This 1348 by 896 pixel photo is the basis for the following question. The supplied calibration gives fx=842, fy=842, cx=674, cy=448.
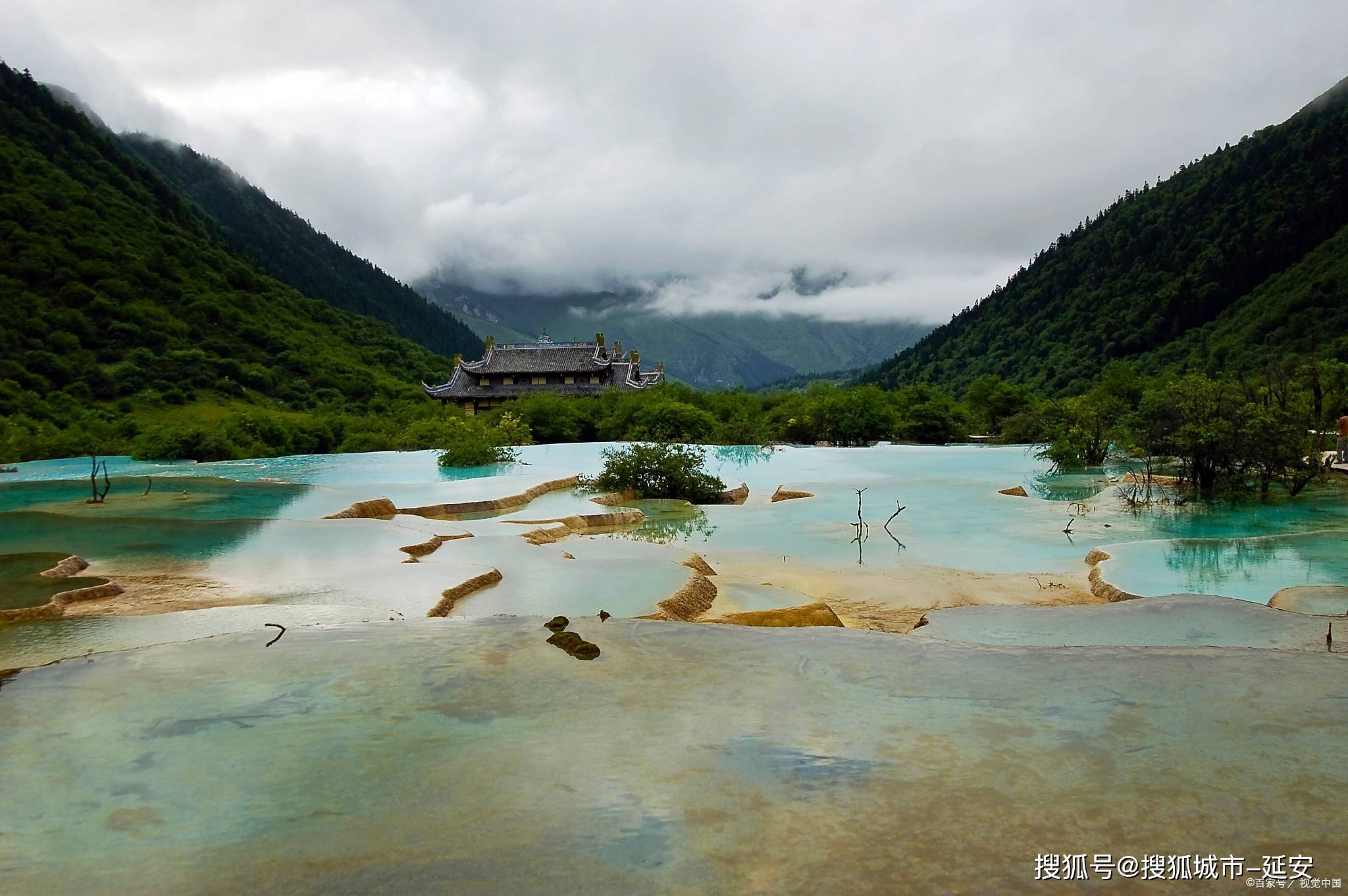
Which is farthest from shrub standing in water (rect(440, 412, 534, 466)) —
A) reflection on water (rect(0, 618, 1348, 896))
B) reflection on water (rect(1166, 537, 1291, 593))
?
reflection on water (rect(0, 618, 1348, 896))

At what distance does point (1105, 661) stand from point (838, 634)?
1481mm

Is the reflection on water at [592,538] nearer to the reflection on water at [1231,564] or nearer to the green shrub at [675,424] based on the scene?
the reflection on water at [1231,564]

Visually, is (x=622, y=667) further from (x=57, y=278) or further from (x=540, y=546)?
(x=57, y=278)

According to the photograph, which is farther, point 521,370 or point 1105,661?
point 521,370

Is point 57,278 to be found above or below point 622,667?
above

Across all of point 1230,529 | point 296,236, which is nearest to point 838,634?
point 1230,529

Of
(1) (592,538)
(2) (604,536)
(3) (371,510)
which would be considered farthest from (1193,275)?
(3) (371,510)

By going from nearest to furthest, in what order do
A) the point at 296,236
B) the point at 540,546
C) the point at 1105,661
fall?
the point at 1105,661 < the point at 540,546 < the point at 296,236

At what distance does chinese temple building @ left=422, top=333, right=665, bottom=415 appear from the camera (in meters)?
40.3

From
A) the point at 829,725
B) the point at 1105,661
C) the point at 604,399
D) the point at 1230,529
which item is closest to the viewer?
the point at 829,725

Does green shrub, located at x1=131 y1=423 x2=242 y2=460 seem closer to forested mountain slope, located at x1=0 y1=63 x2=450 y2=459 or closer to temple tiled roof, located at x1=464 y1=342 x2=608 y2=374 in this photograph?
forested mountain slope, located at x1=0 y1=63 x2=450 y2=459

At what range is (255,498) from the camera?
14.5 metres

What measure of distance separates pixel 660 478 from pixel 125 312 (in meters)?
33.6

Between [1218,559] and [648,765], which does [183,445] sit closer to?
[1218,559]
